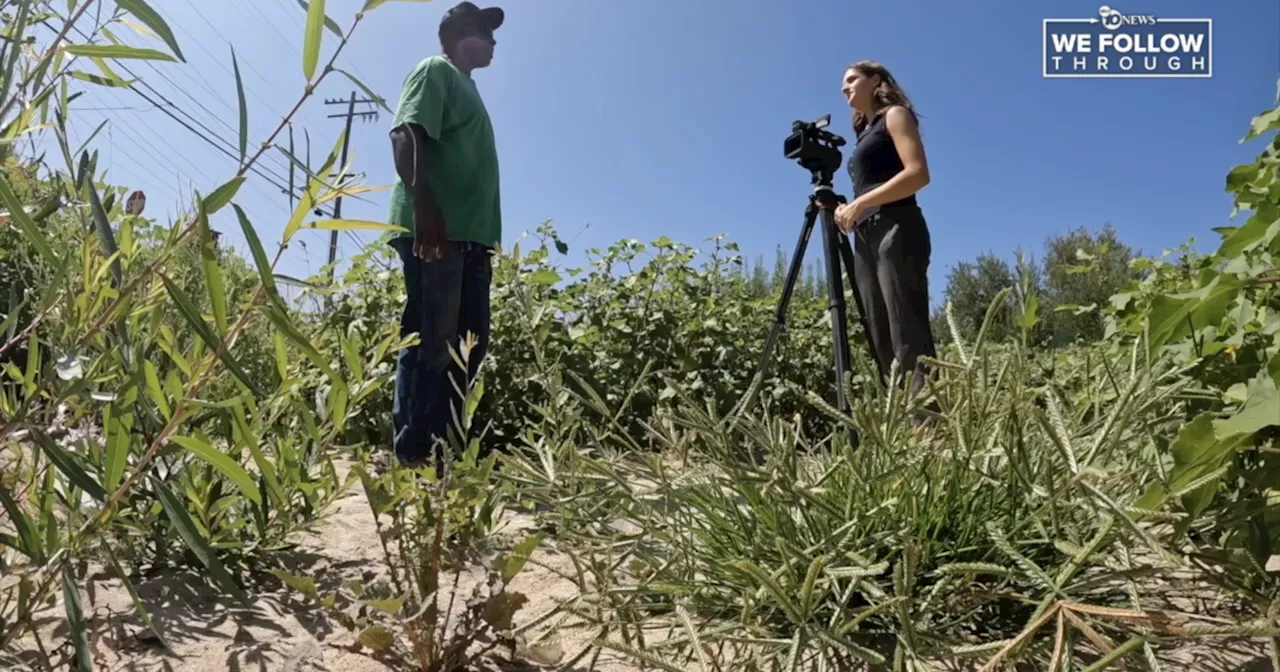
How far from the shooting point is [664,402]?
3271mm

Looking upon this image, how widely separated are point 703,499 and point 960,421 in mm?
346

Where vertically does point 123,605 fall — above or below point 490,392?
below

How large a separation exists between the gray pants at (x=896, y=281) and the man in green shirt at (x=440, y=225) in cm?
131

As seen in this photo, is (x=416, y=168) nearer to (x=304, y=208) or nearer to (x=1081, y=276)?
(x=304, y=208)

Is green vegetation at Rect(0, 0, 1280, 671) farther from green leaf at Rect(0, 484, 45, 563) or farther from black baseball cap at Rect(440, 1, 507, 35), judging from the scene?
black baseball cap at Rect(440, 1, 507, 35)

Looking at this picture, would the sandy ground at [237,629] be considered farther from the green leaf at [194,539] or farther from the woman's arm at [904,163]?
the woman's arm at [904,163]

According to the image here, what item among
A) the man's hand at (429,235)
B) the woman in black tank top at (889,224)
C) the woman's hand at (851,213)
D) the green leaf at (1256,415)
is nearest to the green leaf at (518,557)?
the green leaf at (1256,415)

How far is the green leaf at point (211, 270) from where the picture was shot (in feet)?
1.66

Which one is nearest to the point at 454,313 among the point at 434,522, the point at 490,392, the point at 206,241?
the point at 490,392

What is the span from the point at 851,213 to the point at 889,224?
141 millimetres

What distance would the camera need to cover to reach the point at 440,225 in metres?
2.35

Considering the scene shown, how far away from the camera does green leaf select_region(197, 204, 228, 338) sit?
51 centimetres

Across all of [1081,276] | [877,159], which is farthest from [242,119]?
[1081,276]

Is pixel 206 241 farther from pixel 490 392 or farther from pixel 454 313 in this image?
pixel 490 392
